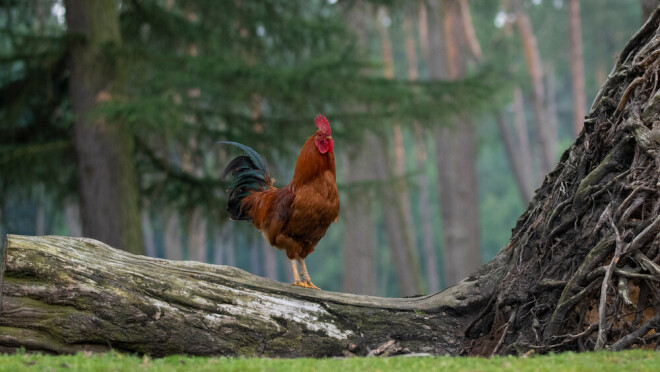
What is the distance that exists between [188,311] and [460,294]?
86.3 inches

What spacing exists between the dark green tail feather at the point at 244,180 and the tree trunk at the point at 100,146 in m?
3.84

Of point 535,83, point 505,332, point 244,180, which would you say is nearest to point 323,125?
point 244,180

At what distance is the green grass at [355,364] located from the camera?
3.66m

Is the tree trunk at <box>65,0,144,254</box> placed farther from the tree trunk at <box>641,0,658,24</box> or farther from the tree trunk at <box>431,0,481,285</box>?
the tree trunk at <box>431,0,481,285</box>

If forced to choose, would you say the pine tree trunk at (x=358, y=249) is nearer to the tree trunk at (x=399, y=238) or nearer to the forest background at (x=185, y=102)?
the tree trunk at (x=399, y=238)

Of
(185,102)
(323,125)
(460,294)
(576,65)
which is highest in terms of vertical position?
(576,65)

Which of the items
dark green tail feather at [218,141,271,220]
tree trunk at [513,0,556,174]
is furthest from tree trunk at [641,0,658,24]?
tree trunk at [513,0,556,174]

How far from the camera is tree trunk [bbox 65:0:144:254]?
10.1 metres

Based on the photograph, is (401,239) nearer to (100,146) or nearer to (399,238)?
(399,238)

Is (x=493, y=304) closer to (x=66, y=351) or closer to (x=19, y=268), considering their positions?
(x=66, y=351)

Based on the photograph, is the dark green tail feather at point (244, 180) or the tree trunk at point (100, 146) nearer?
the dark green tail feather at point (244, 180)

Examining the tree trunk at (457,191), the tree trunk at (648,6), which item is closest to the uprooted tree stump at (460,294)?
the tree trunk at (648,6)

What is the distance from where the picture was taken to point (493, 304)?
5184 millimetres

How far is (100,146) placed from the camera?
10125mm
